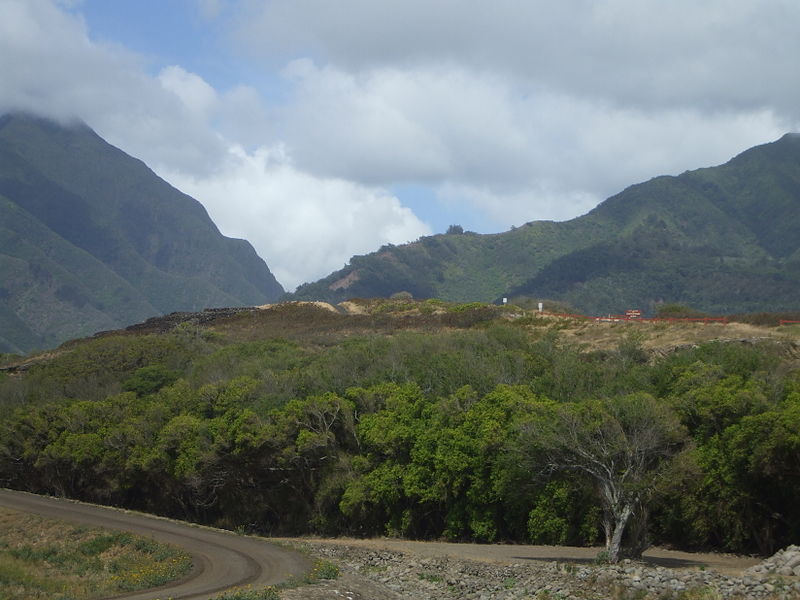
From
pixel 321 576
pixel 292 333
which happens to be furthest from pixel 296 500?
pixel 292 333

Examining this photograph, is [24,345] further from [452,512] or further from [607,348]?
[452,512]

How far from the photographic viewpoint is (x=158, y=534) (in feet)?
103

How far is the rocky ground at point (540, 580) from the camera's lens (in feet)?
65.4

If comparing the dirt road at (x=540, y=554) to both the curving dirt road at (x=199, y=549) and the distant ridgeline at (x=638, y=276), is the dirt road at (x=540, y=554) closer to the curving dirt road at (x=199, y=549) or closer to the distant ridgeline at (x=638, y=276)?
the curving dirt road at (x=199, y=549)

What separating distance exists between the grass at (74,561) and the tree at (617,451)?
10816mm

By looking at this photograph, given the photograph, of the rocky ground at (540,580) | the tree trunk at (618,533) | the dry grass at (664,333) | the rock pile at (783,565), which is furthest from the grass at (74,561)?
the dry grass at (664,333)

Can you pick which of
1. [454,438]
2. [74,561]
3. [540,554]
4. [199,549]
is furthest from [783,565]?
[74,561]

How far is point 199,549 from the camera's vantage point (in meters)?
28.6

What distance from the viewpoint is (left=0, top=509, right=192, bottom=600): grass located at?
22.8 meters

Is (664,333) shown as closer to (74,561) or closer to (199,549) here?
(199,549)

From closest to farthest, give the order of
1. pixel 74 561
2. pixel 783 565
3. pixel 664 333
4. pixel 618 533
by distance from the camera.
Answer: pixel 783 565 < pixel 618 533 < pixel 74 561 < pixel 664 333

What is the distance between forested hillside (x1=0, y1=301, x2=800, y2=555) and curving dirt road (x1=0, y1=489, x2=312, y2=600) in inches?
153

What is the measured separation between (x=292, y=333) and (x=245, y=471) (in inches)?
1409

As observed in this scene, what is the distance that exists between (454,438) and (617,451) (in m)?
10.1
